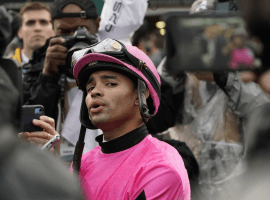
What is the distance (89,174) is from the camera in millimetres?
2070

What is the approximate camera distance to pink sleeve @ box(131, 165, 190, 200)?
1827 millimetres

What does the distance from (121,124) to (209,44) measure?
1.24 m

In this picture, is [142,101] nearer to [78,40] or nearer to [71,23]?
[78,40]

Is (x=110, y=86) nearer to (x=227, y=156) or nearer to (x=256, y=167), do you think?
(x=227, y=156)

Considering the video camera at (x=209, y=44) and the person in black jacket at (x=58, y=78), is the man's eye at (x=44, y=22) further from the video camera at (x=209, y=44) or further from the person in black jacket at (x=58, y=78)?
the video camera at (x=209, y=44)

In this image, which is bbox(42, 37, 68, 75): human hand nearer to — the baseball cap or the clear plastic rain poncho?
the baseball cap

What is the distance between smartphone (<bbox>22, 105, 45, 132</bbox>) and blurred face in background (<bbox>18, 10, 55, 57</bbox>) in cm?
181

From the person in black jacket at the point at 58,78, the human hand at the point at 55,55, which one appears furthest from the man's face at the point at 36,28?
the human hand at the point at 55,55

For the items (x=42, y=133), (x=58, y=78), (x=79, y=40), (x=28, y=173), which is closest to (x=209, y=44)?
(x=28, y=173)

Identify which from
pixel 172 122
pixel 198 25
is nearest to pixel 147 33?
pixel 172 122

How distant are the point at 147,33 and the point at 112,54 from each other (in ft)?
18.2

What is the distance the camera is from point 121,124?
210cm

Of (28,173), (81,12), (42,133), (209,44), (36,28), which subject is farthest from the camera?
(36,28)

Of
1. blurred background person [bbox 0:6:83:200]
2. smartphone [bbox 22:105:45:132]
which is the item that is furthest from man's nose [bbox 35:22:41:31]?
blurred background person [bbox 0:6:83:200]
